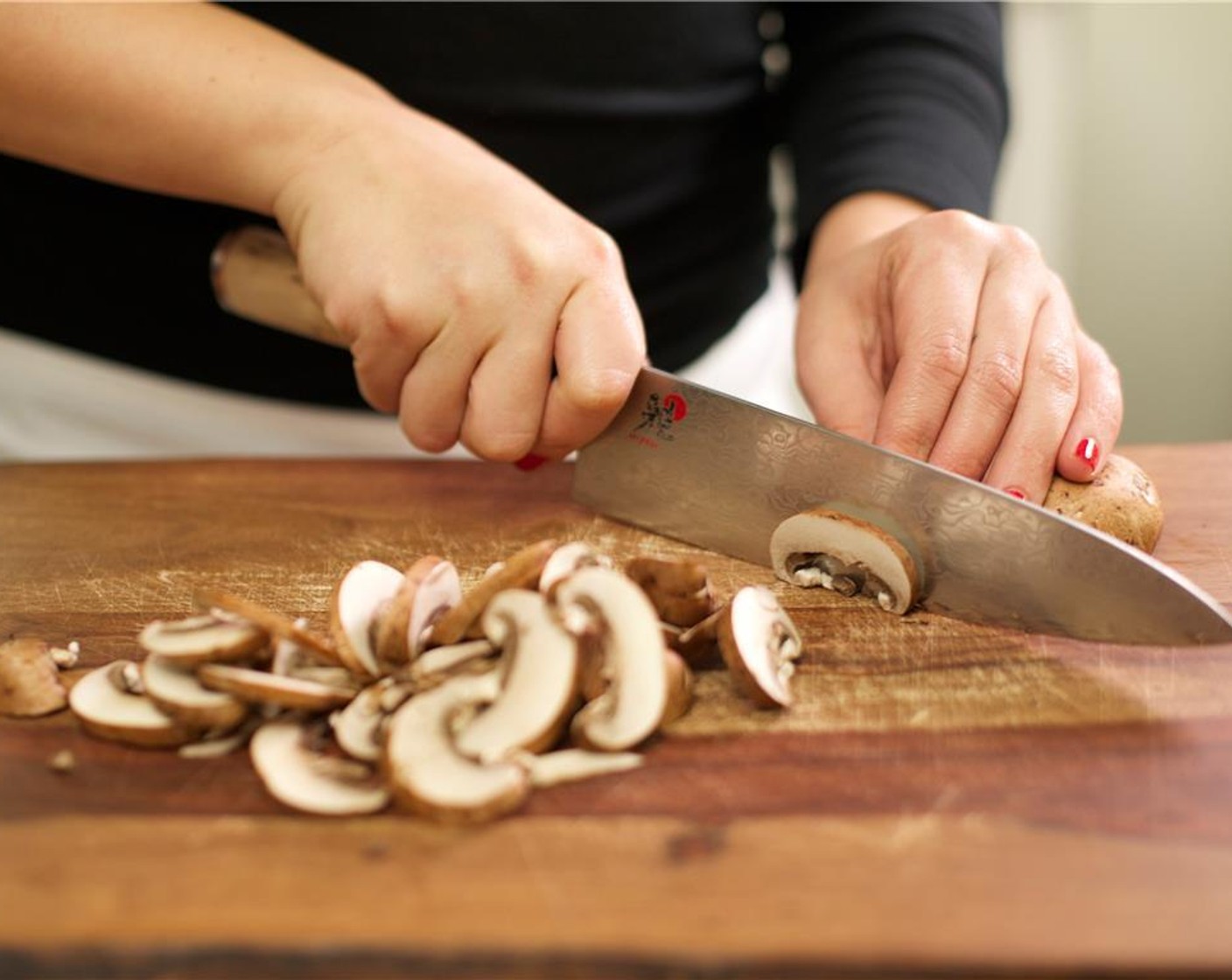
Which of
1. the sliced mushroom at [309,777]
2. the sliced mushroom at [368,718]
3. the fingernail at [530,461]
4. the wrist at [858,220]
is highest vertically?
the wrist at [858,220]

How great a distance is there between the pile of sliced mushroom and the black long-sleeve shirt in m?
1.01

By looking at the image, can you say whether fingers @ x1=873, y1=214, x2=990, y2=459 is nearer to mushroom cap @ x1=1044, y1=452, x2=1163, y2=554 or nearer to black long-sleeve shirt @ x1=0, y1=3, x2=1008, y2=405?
mushroom cap @ x1=1044, y1=452, x2=1163, y2=554

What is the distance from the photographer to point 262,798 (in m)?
1.29

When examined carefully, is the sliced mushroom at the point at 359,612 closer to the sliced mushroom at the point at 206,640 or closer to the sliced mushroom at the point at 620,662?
the sliced mushroom at the point at 206,640

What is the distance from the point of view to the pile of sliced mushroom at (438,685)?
50.1 inches

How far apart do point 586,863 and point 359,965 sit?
8.7 inches

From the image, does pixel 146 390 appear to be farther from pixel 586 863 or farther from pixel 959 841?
pixel 959 841

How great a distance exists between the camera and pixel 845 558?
1656mm

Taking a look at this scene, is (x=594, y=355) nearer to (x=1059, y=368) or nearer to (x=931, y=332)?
(x=931, y=332)

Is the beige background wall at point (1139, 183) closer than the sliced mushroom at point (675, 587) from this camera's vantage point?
No

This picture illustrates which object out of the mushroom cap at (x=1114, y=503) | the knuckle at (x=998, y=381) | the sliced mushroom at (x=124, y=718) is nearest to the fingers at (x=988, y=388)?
the knuckle at (x=998, y=381)

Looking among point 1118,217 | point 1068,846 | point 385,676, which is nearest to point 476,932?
point 385,676

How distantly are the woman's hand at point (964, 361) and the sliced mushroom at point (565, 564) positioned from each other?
0.48 metres

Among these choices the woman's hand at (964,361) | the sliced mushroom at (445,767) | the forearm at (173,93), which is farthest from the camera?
the forearm at (173,93)
